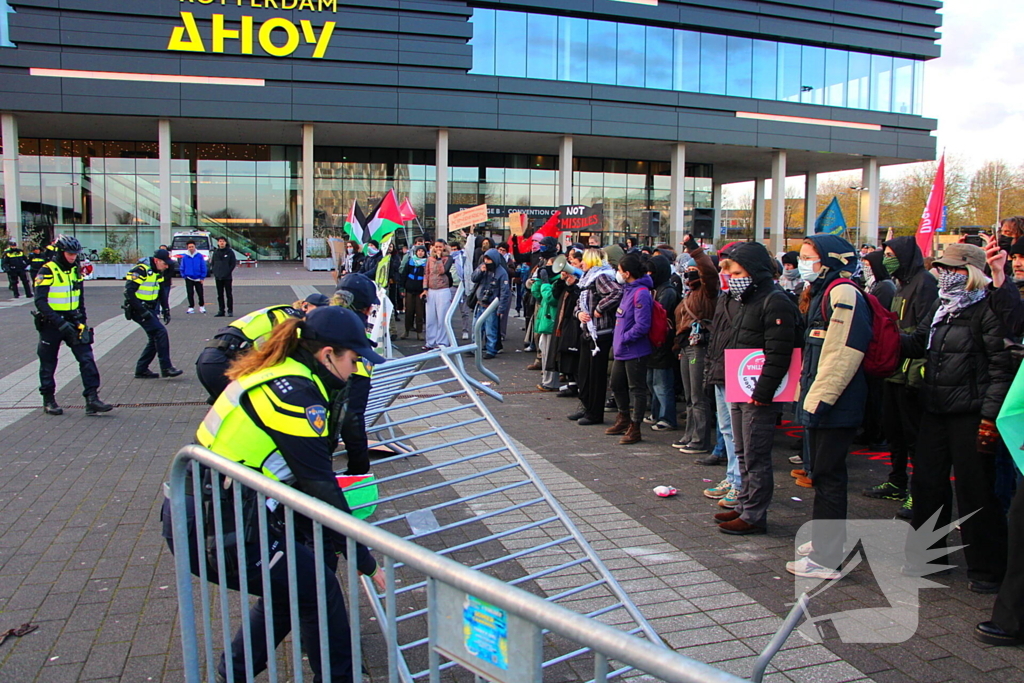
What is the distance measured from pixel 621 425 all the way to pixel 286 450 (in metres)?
5.83

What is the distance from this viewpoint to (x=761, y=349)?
5.32 meters

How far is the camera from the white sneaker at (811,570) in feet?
15.2

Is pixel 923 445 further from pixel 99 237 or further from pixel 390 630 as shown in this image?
pixel 99 237

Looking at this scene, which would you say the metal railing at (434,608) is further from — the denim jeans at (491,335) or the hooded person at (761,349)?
the denim jeans at (491,335)

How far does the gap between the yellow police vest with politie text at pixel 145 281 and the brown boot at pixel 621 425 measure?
6964 mm

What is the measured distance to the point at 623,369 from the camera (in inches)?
321

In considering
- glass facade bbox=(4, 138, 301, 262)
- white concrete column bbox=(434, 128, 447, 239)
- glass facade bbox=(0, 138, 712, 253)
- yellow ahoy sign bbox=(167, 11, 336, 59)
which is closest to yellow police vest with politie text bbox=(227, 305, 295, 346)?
glass facade bbox=(0, 138, 712, 253)

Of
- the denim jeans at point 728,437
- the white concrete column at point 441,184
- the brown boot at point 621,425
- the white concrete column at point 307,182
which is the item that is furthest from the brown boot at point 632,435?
the white concrete column at point 307,182

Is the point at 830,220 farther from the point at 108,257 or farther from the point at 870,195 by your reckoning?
the point at 870,195

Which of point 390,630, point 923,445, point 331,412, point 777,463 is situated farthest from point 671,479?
point 390,630

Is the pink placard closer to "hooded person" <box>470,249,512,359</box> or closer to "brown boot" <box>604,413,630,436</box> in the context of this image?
"brown boot" <box>604,413,630,436</box>

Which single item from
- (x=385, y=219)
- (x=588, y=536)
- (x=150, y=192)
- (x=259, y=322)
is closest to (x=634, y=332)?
(x=588, y=536)

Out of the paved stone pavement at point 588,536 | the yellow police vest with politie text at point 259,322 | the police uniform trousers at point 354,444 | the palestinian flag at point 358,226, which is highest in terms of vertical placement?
the palestinian flag at point 358,226

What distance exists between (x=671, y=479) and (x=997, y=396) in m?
2.85
